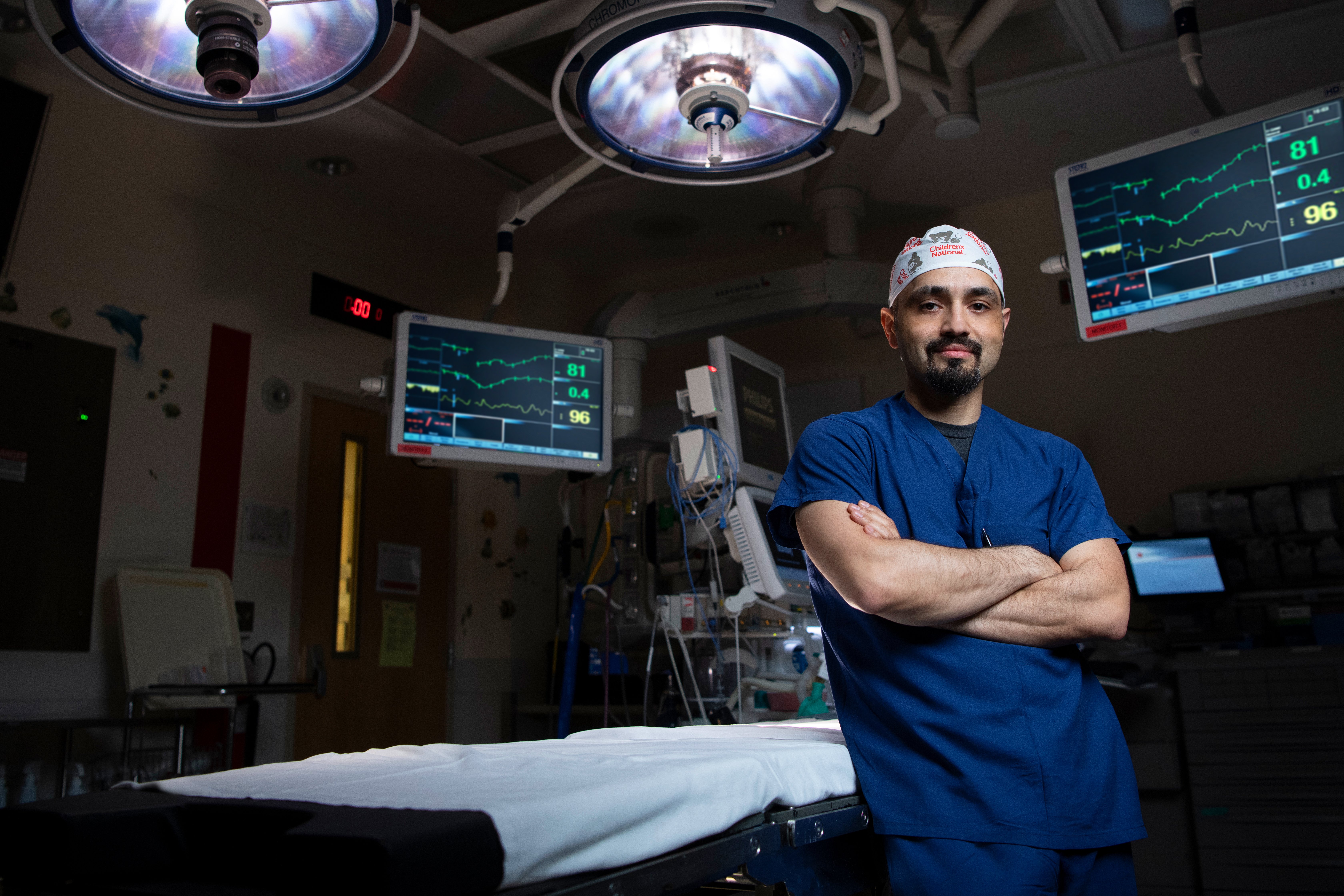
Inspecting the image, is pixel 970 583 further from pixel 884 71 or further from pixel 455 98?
pixel 455 98

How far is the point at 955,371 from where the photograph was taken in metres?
1.58

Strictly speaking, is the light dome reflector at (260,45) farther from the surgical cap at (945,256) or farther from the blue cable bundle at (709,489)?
the blue cable bundle at (709,489)

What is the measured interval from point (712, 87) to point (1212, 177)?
1.46 m

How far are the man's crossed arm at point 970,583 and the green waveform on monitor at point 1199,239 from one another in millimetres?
1593

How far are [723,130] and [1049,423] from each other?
2.97 metres

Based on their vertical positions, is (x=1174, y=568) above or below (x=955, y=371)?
below

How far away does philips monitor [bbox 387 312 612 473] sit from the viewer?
3.57m

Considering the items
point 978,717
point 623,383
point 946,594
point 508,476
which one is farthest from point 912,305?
point 508,476

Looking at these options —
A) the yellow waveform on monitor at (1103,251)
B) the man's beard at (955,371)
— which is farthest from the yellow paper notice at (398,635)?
the man's beard at (955,371)

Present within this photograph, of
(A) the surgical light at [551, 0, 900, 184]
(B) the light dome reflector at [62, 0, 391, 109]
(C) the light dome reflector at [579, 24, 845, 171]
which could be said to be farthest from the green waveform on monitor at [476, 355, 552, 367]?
(B) the light dome reflector at [62, 0, 391, 109]

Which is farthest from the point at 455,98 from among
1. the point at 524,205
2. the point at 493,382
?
the point at 493,382

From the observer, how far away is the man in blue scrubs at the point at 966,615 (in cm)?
131

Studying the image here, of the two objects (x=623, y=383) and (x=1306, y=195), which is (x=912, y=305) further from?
(x=623, y=383)

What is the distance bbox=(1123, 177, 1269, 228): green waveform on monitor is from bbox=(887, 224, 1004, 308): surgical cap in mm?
1354
